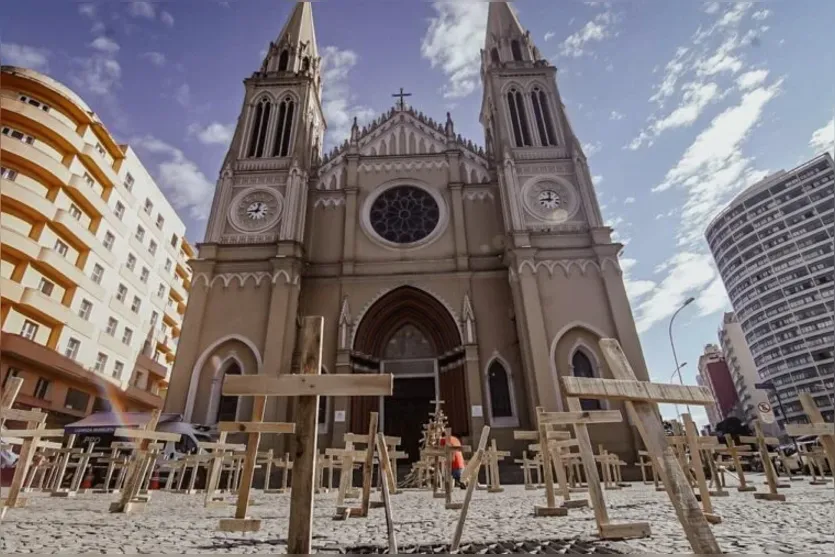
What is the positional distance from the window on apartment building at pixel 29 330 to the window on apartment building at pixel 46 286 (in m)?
1.64

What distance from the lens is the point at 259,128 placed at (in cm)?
2136

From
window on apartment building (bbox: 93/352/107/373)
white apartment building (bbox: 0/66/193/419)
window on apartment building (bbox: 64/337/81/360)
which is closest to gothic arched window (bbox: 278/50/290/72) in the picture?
white apartment building (bbox: 0/66/193/419)

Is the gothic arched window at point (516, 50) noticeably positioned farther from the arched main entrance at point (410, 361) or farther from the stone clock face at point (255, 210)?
the stone clock face at point (255, 210)

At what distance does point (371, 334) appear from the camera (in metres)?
17.6

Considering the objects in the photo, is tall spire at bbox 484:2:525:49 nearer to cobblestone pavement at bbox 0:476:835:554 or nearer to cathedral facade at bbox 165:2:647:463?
cathedral facade at bbox 165:2:647:463

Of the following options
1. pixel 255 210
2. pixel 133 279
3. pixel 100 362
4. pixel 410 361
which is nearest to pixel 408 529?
pixel 410 361

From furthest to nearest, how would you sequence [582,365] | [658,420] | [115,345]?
[115,345] → [582,365] → [658,420]

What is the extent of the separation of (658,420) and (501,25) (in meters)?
26.6

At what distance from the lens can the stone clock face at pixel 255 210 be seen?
18.7m

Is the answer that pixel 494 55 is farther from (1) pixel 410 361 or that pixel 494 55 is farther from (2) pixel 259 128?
(1) pixel 410 361

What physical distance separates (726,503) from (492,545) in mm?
5333

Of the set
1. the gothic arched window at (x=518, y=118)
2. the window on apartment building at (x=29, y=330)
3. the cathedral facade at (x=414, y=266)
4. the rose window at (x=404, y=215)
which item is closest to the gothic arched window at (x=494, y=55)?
the cathedral facade at (x=414, y=266)

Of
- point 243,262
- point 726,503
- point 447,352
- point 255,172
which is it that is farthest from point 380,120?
point 726,503

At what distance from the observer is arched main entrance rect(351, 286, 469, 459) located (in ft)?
54.1
